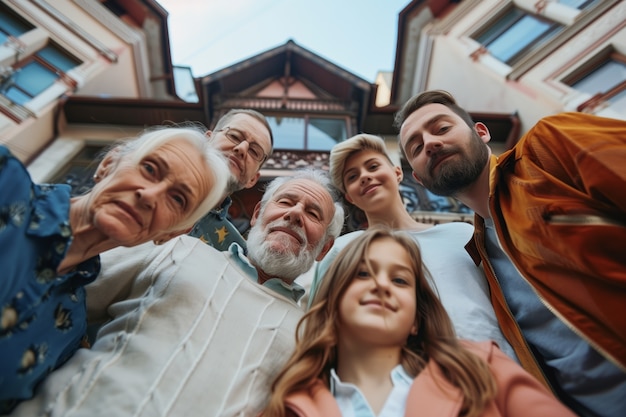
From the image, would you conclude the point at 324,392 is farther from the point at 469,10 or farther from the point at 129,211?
the point at 469,10

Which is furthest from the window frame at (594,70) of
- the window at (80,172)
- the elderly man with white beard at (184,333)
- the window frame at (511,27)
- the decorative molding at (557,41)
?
the window at (80,172)

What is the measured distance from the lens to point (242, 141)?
3.10 metres

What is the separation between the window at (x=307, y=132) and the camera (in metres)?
7.31

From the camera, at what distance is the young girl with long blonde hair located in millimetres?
1157

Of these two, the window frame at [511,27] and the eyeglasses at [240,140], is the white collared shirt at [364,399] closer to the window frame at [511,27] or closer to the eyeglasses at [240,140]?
the eyeglasses at [240,140]

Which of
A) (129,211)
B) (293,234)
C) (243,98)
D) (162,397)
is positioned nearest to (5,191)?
(129,211)

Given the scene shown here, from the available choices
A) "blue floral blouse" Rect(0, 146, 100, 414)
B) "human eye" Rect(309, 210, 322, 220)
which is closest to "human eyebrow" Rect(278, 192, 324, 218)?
"human eye" Rect(309, 210, 322, 220)

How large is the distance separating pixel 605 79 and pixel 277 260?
24.2 feet

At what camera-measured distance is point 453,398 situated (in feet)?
3.74

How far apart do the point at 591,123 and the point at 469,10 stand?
10556 mm

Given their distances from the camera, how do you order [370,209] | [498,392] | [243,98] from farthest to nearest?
[243,98] < [370,209] < [498,392]

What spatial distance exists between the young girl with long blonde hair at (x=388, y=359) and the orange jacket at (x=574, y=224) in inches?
13.7

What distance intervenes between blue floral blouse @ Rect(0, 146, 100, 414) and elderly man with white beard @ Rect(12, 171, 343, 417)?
0.16 m

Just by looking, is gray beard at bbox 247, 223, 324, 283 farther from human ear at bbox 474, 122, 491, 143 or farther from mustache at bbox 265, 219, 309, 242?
human ear at bbox 474, 122, 491, 143
